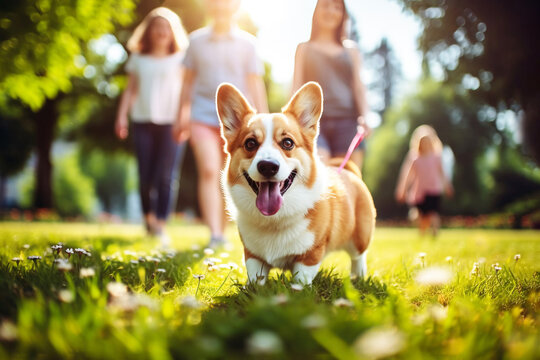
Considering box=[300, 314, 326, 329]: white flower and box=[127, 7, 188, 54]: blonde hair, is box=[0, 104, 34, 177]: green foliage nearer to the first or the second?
box=[127, 7, 188, 54]: blonde hair

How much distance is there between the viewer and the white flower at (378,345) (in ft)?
3.71

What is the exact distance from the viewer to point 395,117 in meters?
21.8

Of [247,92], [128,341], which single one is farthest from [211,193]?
[128,341]

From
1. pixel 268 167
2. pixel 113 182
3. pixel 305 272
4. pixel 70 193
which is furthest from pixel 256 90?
pixel 113 182

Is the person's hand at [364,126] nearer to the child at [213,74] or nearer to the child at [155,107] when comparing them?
the child at [213,74]

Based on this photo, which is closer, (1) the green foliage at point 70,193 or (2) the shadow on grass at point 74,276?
(2) the shadow on grass at point 74,276

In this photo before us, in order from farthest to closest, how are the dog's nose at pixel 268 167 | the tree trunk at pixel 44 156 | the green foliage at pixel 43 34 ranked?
the tree trunk at pixel 44 156 → the green foliage at pixel 43 34 → the dog's nose at pixel 268 167

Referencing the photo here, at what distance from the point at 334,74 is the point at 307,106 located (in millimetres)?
1595

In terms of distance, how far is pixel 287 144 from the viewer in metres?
2.53

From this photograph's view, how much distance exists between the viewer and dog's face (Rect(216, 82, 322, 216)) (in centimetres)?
236

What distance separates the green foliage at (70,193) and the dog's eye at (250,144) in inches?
812

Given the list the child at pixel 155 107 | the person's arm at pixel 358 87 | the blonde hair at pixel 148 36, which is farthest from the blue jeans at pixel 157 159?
the person's arm at pixel 358 87

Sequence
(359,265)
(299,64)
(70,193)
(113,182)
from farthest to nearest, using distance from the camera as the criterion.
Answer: (113,182) < (70,193) < (299,64) < (359,265)

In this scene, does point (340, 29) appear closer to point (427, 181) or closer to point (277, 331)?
point (277, 331)
